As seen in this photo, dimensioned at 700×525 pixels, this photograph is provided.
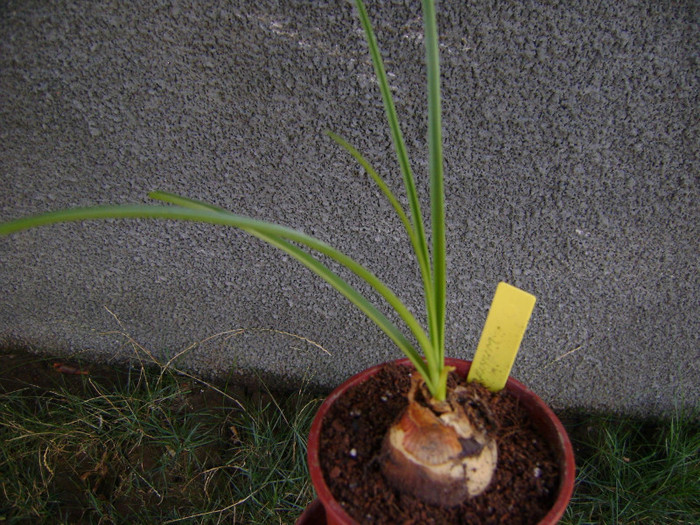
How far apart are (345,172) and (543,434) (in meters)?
0.57

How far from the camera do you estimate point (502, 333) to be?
0.58m

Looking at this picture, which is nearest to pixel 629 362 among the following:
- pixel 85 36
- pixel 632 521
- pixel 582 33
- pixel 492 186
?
pixel 632 521

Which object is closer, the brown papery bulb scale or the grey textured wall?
the brown papery bulb scale

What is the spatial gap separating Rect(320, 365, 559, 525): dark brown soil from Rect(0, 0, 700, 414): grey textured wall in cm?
43

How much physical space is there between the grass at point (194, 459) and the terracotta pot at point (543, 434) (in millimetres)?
329

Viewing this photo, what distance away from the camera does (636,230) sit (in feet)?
3.13

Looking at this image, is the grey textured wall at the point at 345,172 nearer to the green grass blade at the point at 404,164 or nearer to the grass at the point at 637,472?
the grass at the point at 637,472

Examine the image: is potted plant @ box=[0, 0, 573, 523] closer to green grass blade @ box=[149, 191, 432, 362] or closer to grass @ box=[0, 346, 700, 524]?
green grass blade @ box=[149, 191, 432, 362]

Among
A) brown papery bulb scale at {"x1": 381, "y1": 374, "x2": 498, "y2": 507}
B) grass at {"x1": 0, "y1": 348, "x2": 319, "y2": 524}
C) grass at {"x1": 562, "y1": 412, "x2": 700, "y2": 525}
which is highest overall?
brown papery bulb scale at {"x1": 381, "y1": 374, "x2": 498, "y2": 507}

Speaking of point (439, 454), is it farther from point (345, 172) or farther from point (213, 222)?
point (345, 172)

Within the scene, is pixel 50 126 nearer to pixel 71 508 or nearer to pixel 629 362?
pixel 71 508

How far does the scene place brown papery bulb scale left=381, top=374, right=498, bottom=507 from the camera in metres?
0.52

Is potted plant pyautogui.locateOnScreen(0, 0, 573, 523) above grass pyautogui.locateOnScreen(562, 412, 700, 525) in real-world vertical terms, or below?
above

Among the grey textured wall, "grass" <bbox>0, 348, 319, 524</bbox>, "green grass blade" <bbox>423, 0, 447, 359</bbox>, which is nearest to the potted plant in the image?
"green grass blade" <bbox>423, 0, 447, 359</bbox>
